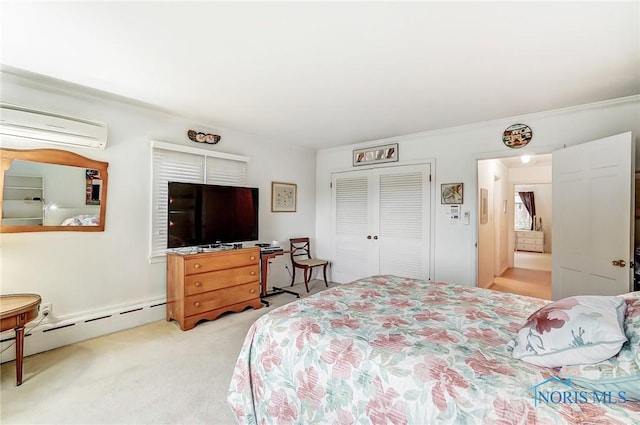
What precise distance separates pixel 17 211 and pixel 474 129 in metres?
4.79

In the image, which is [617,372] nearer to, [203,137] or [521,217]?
[203,137]

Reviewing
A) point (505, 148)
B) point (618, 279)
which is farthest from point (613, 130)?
point (618, 279)

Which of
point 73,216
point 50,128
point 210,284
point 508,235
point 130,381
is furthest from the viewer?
point 508,235

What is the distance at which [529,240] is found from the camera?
348 inches

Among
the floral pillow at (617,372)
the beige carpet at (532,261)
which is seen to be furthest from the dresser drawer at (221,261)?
the beige carpet at (532,261)

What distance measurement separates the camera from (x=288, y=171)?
189 inches

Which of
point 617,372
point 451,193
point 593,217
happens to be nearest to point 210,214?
point 451,193

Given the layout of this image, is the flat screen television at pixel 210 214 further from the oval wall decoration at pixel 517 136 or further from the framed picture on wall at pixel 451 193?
the oval wall decoration at pixel 517 136

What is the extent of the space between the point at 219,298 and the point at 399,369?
2603 millimetres

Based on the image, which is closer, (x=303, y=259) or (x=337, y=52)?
(x=337, y=52)

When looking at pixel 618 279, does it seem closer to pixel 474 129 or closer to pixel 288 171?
pixel 474 129

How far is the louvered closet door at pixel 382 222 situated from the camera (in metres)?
4.10

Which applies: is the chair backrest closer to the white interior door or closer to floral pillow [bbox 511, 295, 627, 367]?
the white interior door

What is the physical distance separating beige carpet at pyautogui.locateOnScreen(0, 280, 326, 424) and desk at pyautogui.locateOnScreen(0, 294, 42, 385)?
228 mm
